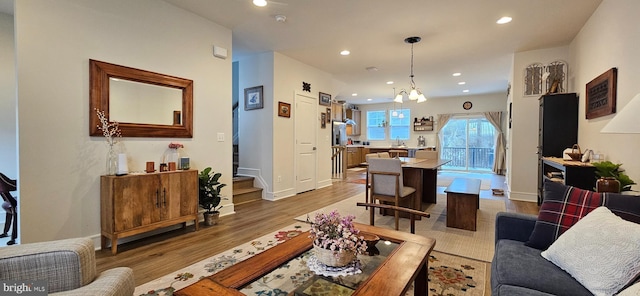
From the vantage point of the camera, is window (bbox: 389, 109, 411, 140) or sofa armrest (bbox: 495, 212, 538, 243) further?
window (bbox: 389, 109, 411, 140)

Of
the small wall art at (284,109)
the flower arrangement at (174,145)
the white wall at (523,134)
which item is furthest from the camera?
the small wall art at (284,109)

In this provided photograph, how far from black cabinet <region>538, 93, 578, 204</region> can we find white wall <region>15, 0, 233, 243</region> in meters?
5.03

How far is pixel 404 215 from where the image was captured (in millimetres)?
3879

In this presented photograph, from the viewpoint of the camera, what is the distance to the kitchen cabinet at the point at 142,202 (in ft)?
8.38

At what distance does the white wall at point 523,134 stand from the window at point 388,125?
5.26 m

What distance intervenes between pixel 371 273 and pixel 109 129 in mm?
2820

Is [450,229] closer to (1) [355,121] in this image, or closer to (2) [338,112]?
(2) [338,112]

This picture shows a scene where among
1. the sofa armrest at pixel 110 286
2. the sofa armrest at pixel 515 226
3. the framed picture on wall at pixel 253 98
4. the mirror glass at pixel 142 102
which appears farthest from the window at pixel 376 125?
the sofa armrest at pixel 110 286

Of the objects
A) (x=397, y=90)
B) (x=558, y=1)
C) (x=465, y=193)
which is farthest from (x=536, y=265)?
(x=397, y=90)

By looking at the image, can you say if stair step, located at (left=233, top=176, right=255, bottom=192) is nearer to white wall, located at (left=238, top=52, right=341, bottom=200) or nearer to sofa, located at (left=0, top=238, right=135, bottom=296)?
white wall, located at (left=238, top=52, right=341, bottom=200)

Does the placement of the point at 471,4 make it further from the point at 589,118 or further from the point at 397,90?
the point at 397,90

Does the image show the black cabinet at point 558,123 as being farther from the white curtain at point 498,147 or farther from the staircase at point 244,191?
the white curtain at point 498,147

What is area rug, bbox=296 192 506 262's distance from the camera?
2707 millimetres

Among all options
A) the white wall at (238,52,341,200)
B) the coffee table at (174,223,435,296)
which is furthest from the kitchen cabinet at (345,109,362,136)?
the coffee table at (174,223,435,296)
